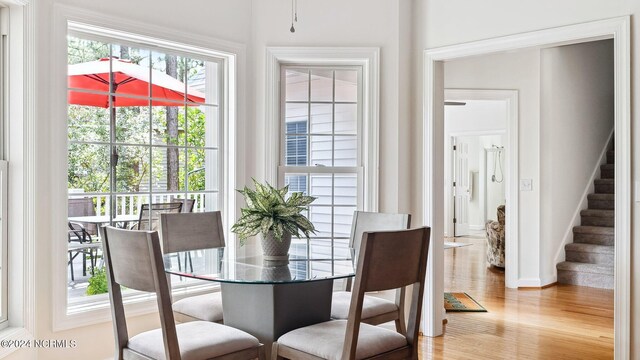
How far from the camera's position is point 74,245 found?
11.1ft

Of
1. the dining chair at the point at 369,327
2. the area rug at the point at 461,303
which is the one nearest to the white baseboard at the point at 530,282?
the area rug at the point at 461,303

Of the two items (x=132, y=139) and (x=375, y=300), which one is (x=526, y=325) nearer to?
(x=375, y=300)

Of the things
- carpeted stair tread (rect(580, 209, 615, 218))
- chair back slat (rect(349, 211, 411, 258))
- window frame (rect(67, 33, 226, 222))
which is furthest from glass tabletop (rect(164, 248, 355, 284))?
carpeted stair tread (rect(580, 209, 615, 218))

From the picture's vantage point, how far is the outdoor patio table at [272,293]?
246cm

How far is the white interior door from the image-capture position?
440 inches

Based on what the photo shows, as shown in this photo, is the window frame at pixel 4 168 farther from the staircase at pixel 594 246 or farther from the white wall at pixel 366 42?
the staircase at pixel 594 246

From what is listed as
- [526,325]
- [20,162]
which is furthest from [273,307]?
[526,325]

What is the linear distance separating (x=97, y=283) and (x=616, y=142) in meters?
3.35

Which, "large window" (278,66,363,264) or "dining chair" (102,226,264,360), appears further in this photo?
"large window" (278,66,363,264)

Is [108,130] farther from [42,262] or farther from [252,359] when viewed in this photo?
[252,359]

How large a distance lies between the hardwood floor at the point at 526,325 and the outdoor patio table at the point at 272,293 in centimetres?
135

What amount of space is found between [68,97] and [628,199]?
3.41 metres

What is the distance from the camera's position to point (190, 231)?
3.40m

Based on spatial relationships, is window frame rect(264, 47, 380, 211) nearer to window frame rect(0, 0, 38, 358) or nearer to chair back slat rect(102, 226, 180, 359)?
window frame rect(0, 0, 38, 358)
